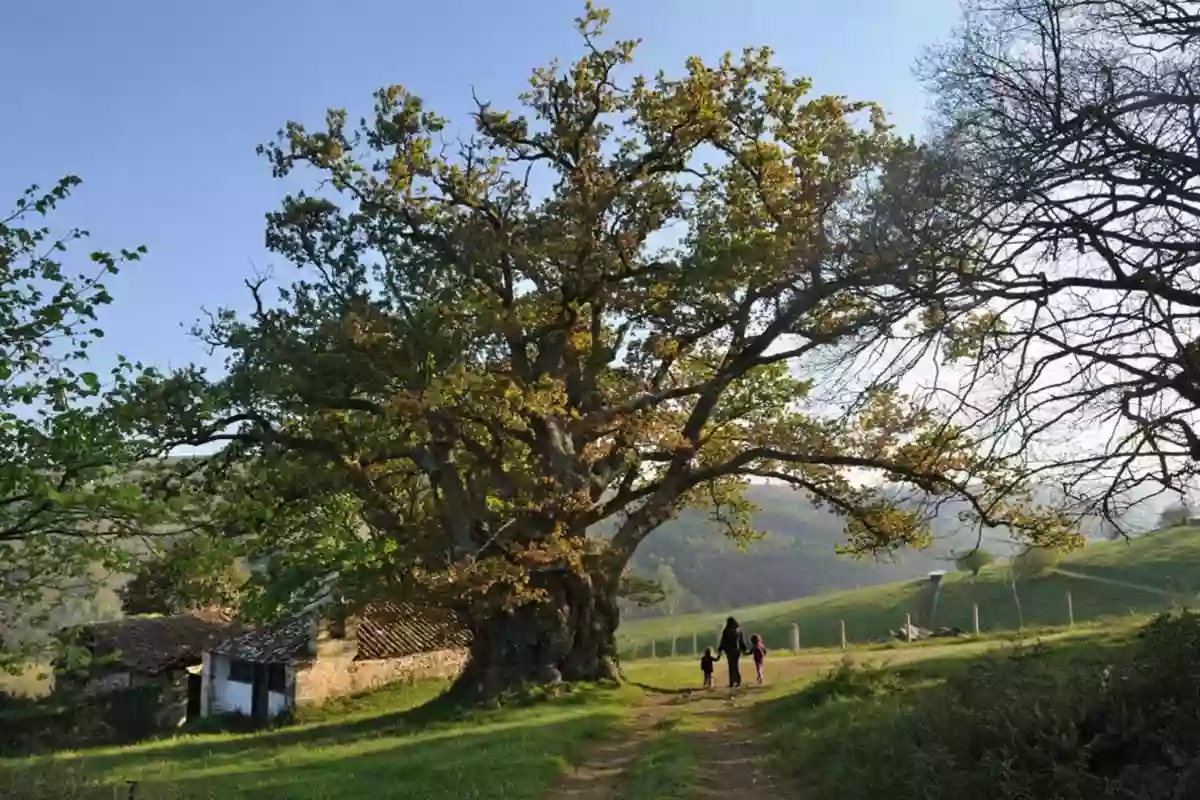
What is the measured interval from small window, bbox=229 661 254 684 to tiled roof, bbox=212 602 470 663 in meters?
0.41

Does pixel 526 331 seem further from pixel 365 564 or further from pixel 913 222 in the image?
pixel 913 222

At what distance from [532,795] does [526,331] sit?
11.5 metres

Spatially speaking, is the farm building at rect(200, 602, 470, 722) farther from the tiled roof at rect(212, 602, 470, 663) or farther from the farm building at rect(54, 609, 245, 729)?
the farm building at rect(54, 609, 245, 729)

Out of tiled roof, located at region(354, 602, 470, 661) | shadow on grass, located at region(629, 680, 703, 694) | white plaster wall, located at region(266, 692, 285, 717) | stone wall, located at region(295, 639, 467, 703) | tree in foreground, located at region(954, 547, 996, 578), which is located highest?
tree in foreground, located at region(954, 547, 996, 578)

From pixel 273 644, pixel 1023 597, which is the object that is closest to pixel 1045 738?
pixel 273 644

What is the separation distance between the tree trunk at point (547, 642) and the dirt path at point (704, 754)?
259cm

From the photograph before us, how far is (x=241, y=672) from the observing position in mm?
34938

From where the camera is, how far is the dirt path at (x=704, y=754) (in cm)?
1112

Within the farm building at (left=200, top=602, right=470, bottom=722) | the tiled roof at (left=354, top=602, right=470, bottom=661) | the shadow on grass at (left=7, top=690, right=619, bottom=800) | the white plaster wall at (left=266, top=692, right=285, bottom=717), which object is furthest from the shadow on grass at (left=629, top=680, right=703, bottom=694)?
the white plaster wall at (left=266, top=692, right=285, bottom=717)

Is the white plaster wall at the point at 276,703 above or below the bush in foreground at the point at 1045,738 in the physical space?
below

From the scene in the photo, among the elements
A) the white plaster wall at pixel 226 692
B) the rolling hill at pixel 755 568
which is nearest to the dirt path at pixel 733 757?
the white plaster wall at pixel 226 692

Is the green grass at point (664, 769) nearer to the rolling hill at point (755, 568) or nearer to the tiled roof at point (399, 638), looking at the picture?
the tiled roof at point (399, 638)

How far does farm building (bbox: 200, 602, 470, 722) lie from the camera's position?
31.8 m

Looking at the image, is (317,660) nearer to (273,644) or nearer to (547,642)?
(273,644)
